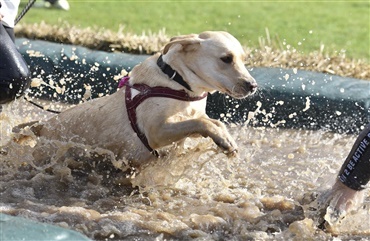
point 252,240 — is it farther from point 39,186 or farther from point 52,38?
point 52,38

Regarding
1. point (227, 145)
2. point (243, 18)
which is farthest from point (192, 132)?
point (243, 18)

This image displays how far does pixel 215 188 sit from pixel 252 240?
80cm

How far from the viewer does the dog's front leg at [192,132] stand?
419 centimetres

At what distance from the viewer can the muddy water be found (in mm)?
4078

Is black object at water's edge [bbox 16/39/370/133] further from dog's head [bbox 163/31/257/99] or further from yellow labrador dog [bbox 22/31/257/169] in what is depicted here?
dog's head [bbox 163/31/257/99]

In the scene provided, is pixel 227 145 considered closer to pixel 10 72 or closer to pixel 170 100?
pixel 170 100

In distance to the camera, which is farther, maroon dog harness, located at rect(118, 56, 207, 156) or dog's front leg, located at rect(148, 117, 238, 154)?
maroon dog harness, located at rect(118, 56, 207, 156)

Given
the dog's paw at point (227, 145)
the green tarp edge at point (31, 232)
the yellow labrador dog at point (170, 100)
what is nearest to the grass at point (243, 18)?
the yellow labrador dog at point (170, 100)

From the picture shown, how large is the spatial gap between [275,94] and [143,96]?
6.30 ft

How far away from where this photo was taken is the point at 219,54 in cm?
436

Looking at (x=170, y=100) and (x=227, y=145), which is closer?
(x=227, y=145)

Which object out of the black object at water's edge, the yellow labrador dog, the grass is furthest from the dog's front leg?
the grass

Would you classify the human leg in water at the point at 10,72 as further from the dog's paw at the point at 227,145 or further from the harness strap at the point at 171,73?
the dog's paw at the point at 227,145

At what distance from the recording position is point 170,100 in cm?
440
